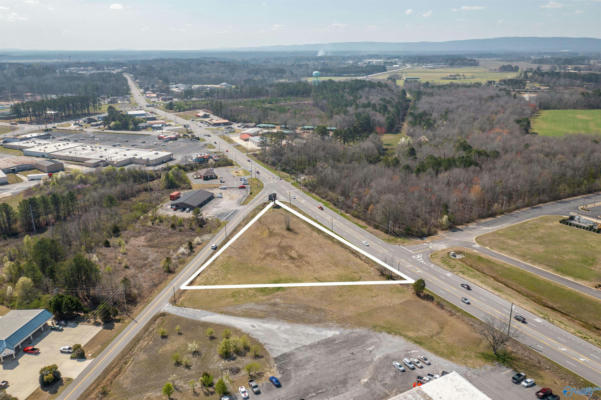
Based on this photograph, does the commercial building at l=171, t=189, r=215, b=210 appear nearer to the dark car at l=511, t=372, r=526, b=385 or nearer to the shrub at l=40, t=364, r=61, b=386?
the shrub at l=40, t=364, r=61, b=386

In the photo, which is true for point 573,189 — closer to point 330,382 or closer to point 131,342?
point 330,382

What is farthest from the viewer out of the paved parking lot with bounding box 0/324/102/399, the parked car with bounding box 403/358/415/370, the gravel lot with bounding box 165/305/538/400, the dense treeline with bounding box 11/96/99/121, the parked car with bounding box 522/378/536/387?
the dense treeline with bounding box 11/96/99/121

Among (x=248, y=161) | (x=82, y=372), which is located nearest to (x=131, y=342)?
(x=82, y=372)

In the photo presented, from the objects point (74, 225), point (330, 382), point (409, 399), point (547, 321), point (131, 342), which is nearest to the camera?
point (409, 399)

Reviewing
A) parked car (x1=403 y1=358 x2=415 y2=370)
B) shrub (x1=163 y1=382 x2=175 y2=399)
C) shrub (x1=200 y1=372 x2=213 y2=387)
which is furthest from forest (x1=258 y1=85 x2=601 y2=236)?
shrub (x1=163 y1=382 x2=175 y2=399)

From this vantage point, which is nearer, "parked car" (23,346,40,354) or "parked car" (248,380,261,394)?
"parked car" (248,380,261,394)
